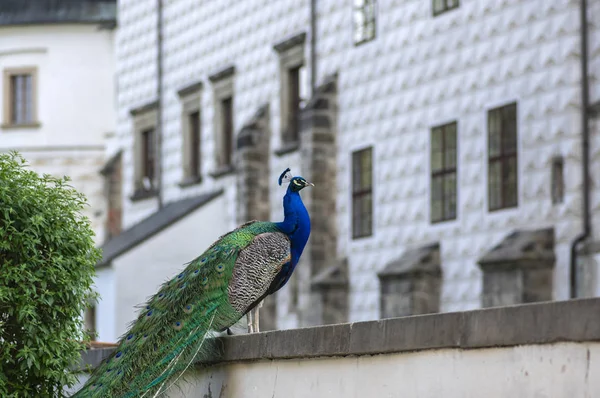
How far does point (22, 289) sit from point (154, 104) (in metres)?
30.0

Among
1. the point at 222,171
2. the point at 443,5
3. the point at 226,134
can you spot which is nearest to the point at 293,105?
the point at 222,171

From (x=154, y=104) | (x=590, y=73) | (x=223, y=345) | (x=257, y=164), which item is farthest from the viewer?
(x=154, y=104)

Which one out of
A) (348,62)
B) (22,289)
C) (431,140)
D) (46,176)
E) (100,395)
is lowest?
(100,395)

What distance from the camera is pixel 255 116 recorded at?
116 feet

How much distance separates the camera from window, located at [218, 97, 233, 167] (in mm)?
37531

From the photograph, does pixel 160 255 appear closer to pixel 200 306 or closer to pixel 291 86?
pixel 291 86

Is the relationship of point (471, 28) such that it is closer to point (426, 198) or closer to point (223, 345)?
point (426, 198)

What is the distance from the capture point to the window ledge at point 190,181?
3878cm

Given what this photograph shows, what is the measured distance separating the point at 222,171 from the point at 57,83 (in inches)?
655

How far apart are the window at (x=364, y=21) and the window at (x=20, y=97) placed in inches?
893

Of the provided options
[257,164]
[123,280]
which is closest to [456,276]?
[257,164]

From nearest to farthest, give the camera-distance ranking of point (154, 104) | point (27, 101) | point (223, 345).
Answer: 1. point (223, 345)
2. point (154, 104)
3. point (27, 101)

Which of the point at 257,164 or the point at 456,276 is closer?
the point at 456,276

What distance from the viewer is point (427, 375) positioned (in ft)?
30.3
